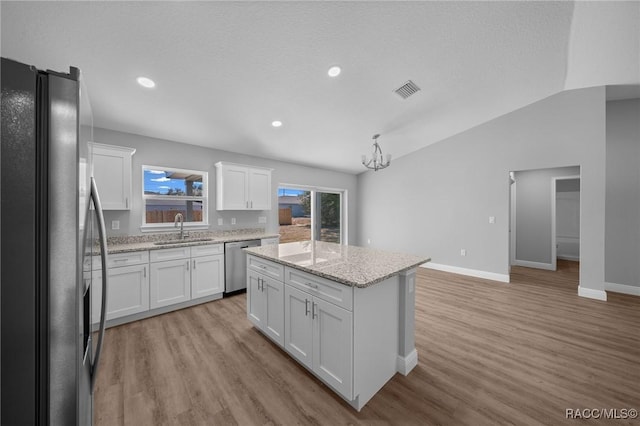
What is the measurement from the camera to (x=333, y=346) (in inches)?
64.1

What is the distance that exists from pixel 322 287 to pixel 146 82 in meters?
2.62

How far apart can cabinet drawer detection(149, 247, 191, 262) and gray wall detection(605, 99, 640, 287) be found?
6423 millimetres

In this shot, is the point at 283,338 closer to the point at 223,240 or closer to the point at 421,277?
the point at 223,240

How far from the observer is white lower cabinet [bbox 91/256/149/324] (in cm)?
262

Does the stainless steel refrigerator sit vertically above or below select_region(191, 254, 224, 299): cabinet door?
above

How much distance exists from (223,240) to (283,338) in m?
1.94

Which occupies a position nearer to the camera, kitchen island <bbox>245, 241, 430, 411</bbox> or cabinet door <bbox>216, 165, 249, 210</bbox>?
kitchen island <bbox>245, 241, 430, 411</bbox>

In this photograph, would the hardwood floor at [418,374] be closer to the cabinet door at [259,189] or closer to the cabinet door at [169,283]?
the cabinet door at [169,283]

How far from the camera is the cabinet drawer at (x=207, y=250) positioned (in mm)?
3203

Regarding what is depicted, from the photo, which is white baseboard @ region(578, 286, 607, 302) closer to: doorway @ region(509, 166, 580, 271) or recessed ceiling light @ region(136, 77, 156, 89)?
doorway @ region(509, 166, 580, 271)

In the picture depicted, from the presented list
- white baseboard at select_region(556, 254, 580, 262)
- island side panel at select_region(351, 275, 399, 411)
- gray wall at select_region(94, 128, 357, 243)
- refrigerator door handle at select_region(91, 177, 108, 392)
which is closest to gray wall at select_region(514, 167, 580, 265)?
white baseboard at select_region(556, 254, 580, 262)

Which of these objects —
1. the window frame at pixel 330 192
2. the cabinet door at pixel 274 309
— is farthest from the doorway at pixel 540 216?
the cabinet door at pixel 274 309

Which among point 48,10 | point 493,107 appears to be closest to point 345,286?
point 48,10

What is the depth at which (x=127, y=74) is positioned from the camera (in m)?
2.25
